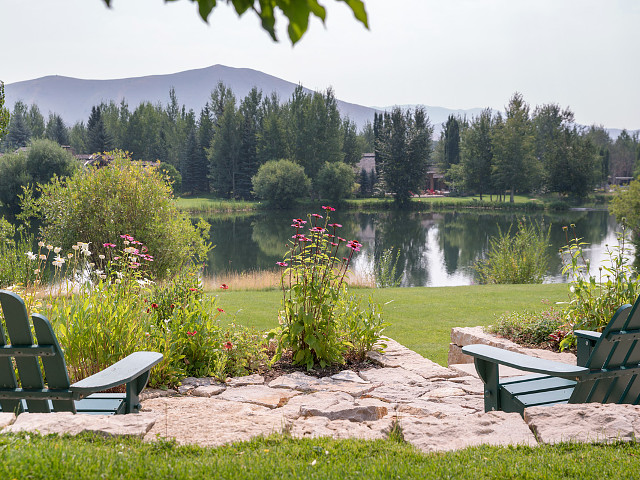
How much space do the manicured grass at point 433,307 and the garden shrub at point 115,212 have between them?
2.64m

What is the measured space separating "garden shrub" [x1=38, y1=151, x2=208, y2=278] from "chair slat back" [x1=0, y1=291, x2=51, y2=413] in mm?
9259

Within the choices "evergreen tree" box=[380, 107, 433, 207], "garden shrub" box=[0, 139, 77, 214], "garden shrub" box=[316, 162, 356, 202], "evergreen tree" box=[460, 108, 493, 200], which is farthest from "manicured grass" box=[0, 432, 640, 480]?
"evergreen tree" box=[460, 108, 493, 200]

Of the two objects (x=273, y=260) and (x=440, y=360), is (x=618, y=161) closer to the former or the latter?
(x=273, y=260)

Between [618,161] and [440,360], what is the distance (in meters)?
101

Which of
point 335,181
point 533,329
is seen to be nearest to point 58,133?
point 335,181

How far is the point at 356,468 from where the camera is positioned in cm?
222

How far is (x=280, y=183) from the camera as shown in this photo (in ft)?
158

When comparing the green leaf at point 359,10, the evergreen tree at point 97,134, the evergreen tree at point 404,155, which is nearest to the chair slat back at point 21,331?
the green leaf at point 359,10

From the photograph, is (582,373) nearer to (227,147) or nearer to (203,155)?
(227,147)

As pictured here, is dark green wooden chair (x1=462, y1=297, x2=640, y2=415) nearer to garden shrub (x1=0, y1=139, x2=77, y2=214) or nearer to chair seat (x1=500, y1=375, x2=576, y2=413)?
chair seat (x1=500, y1=375, x2=576, y2=413)

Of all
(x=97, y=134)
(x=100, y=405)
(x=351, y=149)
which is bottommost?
(x=100, y=405)

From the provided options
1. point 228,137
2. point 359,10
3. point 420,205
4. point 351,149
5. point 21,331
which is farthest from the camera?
point 351,149

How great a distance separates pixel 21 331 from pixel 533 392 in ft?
8.53

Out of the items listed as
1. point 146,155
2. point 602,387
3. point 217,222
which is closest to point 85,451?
point 602,387
